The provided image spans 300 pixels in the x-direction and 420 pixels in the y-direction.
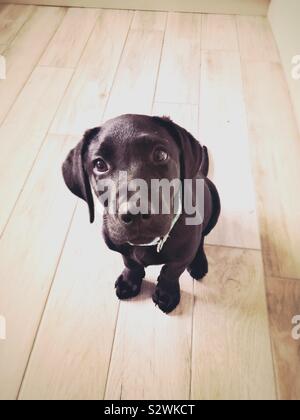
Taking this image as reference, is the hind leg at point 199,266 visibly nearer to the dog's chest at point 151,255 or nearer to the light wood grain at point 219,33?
the dog's chest at point 151,255

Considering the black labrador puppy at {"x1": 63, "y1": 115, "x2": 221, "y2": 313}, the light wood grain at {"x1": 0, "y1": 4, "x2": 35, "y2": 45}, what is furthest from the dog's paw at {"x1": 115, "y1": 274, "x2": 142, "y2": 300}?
the light wood grain at {"x1": 0, "y1": 4, "x2": 35, "y2": 45}

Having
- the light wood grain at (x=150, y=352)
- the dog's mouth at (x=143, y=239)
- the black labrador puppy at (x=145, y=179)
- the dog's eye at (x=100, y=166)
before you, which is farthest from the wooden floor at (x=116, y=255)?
the dog's eye at (x=100, y=166)

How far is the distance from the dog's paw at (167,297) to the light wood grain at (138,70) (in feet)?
3.68

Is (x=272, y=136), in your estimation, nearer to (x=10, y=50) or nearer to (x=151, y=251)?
(x=151, y=251)

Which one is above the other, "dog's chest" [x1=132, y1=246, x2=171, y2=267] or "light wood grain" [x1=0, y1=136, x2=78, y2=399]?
"dog's chest" [x1=132, y1=246, x2=171, y2=267]

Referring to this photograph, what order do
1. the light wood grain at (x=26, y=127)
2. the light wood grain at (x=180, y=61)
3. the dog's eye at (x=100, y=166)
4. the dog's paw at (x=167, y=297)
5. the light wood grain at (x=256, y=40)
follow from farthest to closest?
the light wood grain at (x=256, y=40) → the light wood grain at (x=180, y=61) → the light wood grain at (x=26, y=127) → the dog's paw at (x=167, y=297) → the dog's eye at (x=100, y=166)

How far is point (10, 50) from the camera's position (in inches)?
93.4

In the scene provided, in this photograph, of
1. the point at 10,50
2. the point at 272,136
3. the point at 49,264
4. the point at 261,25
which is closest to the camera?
the point at 49,264

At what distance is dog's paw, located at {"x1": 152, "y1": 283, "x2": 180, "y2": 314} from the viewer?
3.98 ft

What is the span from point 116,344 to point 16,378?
0.36 metres

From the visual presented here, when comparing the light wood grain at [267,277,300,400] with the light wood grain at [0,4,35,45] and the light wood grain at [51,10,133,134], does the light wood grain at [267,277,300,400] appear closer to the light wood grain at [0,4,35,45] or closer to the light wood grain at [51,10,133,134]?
the light wood grain at [51,10,133,134]

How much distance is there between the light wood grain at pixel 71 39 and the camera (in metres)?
2.30

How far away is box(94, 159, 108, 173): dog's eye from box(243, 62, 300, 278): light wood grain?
2.75ft
